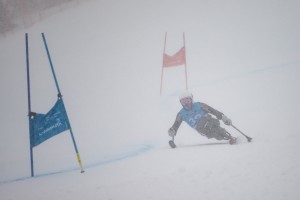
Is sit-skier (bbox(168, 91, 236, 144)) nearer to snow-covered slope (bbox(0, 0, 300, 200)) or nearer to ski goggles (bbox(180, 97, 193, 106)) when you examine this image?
ski goggles (bbox(180, 97, 193, 106))

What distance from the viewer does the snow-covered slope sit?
4914mm

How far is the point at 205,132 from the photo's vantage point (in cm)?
700

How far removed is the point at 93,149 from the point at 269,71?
673cm

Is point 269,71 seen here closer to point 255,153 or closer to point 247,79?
point 247,79

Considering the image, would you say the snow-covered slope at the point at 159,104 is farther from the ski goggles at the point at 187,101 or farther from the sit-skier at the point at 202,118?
the ski goggles at the point at 187,101

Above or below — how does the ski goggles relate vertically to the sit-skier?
above

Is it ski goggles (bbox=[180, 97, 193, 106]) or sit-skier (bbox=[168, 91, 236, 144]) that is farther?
ski goggles (bbox=[180, 97, 193, 106])

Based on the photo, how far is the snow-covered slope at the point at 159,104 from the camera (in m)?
4.91

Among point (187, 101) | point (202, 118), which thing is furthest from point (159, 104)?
point (202, 118)

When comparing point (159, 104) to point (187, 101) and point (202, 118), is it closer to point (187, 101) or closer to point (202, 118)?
point (187, 101)

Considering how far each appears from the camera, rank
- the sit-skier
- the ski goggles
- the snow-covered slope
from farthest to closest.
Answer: the ski goggles < the sit-skier < the snow-covered slope

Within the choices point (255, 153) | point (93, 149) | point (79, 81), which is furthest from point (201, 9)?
point (255, 153)

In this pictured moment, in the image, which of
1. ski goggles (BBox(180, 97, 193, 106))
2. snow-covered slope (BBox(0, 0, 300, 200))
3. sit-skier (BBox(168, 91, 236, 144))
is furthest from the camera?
ski goggles (BBox(180, 97, 193, 106))

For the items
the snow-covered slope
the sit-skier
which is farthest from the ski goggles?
the snow-covered slope
